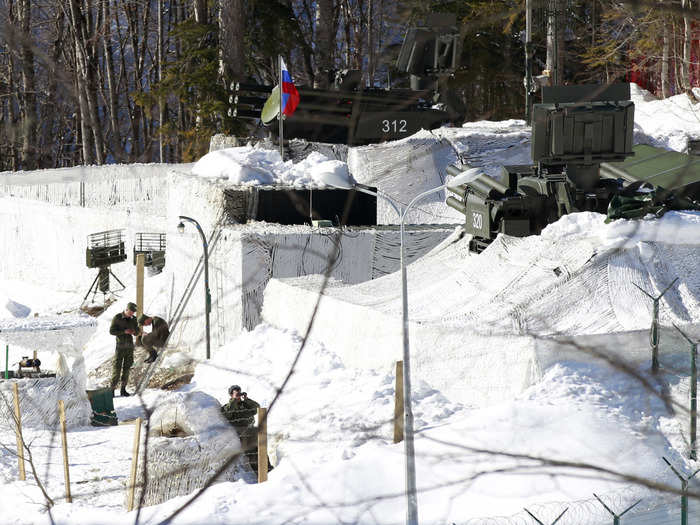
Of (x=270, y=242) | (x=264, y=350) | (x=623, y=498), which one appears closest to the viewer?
(x=623, y=498)

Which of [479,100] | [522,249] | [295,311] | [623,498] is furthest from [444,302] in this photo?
[479,100]

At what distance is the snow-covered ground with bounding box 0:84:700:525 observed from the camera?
961 centimetres

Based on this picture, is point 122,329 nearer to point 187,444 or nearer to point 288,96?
point 187,444

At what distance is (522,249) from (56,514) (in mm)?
7065

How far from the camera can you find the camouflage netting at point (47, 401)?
15.7m

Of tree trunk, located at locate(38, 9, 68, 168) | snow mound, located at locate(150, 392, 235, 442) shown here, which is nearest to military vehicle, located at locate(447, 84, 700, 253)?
snow mound, located at locate(150, 392, 235, 442)

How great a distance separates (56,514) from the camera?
1099 cm

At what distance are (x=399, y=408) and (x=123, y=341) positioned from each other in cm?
708

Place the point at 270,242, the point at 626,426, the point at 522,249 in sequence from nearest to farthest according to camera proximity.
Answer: the point at 626,426 < the point at 522,249 < the point at 270,242

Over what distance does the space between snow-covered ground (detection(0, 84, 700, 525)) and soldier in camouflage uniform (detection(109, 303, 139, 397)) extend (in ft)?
2.27

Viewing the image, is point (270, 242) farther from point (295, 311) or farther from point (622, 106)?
point (622, 106)

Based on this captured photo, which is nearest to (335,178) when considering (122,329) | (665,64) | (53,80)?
(122,329)

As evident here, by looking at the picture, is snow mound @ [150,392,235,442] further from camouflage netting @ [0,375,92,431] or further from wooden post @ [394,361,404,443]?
camouflage netting @ [0,375,92,431]

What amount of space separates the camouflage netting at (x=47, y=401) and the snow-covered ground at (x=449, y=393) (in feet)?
1.05
